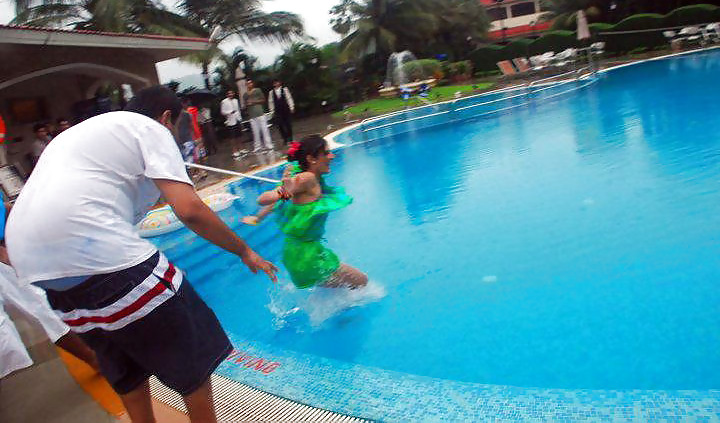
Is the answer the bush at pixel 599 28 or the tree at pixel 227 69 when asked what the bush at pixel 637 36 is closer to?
the bush at pixel 599 28

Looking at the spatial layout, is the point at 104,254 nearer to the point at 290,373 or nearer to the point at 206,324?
the point at 206,324

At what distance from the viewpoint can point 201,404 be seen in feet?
6.89

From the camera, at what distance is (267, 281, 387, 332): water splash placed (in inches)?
180

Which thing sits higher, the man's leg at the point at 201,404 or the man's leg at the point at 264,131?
the man's leg at the point at 264,131

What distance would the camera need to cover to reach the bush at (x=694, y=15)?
83.0 ft

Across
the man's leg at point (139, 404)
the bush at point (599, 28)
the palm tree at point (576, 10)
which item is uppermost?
the palm tree at point (576, 10)

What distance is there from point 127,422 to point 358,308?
198 centimetres

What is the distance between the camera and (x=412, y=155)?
424 inches

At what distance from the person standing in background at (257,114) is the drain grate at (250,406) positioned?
1089 cm

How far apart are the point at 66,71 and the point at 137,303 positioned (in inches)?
471

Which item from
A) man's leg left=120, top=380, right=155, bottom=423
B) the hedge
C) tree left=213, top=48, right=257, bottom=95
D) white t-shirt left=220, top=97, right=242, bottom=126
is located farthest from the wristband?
the hedge

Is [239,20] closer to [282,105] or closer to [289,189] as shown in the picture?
[282,105]

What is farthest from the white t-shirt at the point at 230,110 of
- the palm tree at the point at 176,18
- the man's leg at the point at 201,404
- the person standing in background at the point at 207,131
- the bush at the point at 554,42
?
the bush at the point at 554,42

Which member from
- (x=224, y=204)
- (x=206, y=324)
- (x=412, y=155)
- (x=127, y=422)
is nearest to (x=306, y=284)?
(x=127, y=422)
